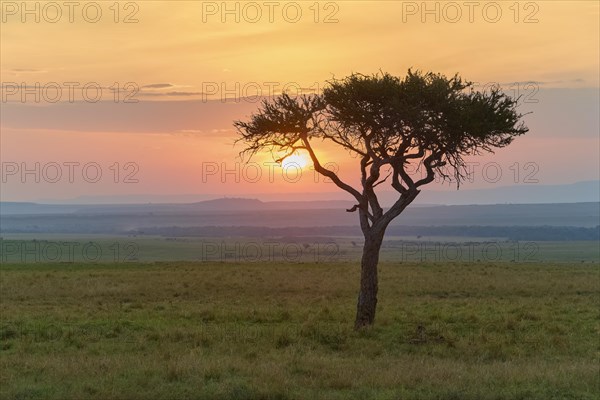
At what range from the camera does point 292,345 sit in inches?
701

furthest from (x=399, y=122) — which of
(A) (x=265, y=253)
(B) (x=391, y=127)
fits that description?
(A) (x=265, y=253)

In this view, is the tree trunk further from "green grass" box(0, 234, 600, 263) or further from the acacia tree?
"green grass" box(0, 234, 600, 263)

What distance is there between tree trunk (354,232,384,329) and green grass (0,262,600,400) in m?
0.56

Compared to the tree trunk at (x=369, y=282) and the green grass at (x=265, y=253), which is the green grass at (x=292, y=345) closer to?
the tree trunk at (x=369, y=282)

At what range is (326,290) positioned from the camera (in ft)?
118

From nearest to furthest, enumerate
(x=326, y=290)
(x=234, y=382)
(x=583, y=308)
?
(x=234, y=382)
(x=583, y=308)
(x=326, y=290)

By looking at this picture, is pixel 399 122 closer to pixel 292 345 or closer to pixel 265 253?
pixel 292 345

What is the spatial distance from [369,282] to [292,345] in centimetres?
414

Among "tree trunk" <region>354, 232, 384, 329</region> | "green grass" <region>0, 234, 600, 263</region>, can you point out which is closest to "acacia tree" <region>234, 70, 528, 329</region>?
"tree trunk" <region>354, 232, 384, 329</region>

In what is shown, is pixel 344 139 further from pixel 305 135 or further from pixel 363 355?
pixel 363 355

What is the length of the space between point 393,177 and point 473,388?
9145 millimetres

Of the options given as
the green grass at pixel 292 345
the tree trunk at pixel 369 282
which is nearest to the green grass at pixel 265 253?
the green grass at pixel 292 345

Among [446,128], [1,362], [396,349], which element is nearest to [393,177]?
[446,128]

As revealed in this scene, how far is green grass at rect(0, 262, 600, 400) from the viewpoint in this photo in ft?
42.8
